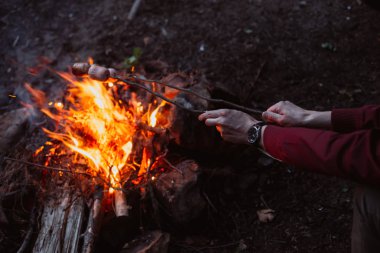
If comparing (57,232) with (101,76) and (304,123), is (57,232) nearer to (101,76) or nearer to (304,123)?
(101,76)

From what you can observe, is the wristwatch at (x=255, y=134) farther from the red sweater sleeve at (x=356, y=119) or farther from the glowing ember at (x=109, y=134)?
the glowing ember at (x=109, y=134)

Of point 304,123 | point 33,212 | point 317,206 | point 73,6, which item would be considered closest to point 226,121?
point 304,123

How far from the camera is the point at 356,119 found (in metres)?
2.61

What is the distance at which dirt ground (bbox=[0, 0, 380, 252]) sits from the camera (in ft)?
11.1

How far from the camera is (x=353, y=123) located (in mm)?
2627

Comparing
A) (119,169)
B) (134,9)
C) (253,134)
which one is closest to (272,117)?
(253,134)

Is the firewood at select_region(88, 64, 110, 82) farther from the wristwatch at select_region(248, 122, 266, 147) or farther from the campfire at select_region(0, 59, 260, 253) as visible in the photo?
the wristwatch at select_region(248, 122, 266, 147)

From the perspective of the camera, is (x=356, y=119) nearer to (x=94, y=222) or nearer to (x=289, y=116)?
(x=289, y=116)

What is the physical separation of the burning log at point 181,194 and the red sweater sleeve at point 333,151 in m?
1.02

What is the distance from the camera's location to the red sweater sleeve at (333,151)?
207 cm

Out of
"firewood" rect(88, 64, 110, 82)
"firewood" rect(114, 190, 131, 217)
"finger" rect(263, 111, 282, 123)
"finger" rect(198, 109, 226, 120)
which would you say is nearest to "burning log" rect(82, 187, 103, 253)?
"firewood" rect(114, 190, 131, 217)

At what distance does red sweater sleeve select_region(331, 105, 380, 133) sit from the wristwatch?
558mm

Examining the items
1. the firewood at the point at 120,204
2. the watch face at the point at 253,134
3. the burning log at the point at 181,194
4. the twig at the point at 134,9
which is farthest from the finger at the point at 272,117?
A: the twig at the point at 134,9

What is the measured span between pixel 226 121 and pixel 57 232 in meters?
1.66
